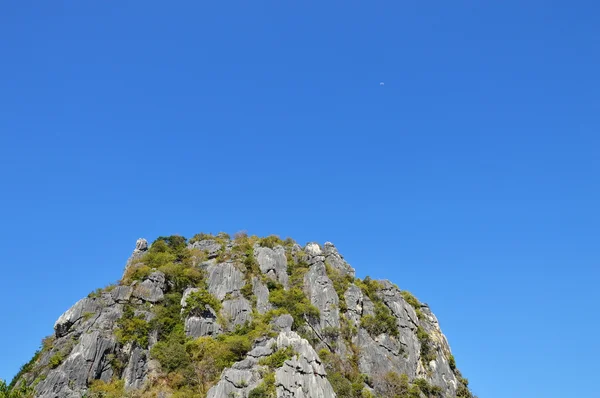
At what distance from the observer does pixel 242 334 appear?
46.4m

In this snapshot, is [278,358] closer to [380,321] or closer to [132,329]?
[132,329]

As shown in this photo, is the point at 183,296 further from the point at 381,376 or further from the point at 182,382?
the point at 381,376

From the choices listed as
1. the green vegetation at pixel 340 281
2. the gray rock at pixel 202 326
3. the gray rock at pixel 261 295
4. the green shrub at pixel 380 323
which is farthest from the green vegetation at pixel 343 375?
the gray rock at pixel 202 326

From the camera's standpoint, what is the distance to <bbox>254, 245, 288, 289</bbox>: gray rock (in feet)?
185

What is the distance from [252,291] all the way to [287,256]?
9750 mm

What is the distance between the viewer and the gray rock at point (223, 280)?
5209 cm

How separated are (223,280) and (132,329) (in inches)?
457

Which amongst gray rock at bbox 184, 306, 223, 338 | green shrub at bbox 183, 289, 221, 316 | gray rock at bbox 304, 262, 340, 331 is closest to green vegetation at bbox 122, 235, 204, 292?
green shrub at bbox 183, 289, 221, 316

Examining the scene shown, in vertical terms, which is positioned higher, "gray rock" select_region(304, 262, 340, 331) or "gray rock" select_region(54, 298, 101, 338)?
"gray rock" select_region(304, 262, 340, 331)

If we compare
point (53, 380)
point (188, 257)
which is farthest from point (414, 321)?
point (53, 380)

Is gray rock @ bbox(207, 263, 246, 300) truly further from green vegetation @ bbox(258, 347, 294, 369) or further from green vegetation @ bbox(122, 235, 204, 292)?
green vegetation @ bbox(258, 347, 294, 369)

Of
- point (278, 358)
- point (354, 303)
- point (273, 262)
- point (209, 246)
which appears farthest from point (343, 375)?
point (209, 246)

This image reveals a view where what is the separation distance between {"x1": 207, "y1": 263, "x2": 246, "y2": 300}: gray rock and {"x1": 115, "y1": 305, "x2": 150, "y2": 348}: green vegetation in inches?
336

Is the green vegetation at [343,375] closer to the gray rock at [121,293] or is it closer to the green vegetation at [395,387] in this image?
the green vegetation at [395,387]
